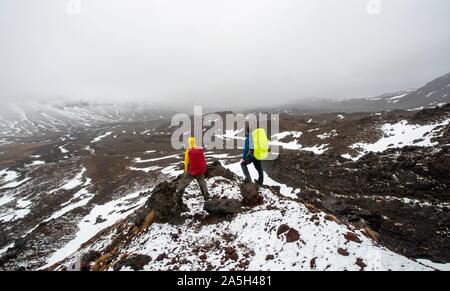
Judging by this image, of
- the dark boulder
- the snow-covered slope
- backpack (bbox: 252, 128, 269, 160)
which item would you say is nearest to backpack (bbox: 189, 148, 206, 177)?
the snow-covered slope

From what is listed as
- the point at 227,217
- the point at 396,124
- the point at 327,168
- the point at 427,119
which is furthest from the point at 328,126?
the point at 227,217

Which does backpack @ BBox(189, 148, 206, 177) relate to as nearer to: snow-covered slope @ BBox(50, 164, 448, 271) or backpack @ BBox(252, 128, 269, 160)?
snow-covered slope @ BBox(50, 164, 448, 271)

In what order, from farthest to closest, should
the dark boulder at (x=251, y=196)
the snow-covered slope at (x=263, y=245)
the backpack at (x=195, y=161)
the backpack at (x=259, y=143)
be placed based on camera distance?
the backpack at (x=259, y=143) < the dark boulder at (x=251, y=196) < the backpack at (x=195, y=161) < the snow-covered slope at (x=263, y=245)

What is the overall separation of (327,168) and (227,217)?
21.0m

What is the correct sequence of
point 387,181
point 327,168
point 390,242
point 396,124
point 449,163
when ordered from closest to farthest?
point 390,242
point 449,163
point 387,181
point 327,168
point 396,124

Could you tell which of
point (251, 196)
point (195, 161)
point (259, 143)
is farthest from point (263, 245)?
point (259, 143)

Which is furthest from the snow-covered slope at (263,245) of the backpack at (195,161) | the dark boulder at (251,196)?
the backpack at (195,161)

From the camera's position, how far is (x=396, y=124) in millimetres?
33750

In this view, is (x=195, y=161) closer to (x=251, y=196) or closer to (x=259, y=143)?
(x=251, y=196)

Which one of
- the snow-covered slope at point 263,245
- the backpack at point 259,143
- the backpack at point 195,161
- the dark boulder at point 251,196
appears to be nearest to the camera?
the snow-covered slope at point 263,245

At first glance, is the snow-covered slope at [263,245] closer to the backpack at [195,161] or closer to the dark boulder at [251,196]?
the dark boulder at [251,196]

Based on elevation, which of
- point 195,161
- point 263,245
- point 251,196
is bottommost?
point 263,245

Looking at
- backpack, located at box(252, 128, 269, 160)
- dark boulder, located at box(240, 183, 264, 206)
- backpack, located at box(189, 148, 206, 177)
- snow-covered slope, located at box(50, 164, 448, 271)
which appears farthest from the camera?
backpack, located at box(252, 128, 269, 160)

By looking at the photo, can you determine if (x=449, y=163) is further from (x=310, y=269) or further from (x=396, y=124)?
(x=310, y=269)
